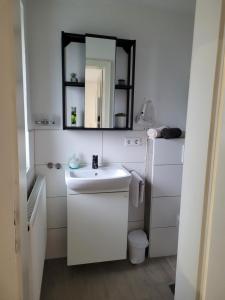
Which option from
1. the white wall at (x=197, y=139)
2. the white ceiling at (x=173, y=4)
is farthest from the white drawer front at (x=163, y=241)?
the white ceiling at (x=173, y=4)

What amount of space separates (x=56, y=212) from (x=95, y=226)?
494 millimetres

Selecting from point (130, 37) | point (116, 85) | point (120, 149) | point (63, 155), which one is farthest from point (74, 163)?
point (130, 37)

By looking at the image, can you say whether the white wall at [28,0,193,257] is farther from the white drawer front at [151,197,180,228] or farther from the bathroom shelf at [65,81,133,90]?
the white drawer front at [151,197,180,228]

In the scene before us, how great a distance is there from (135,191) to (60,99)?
1.15 m

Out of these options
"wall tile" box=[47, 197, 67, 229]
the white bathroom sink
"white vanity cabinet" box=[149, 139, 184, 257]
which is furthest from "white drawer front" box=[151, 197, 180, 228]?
"wall tile" box=[47, 197, 67, 229]

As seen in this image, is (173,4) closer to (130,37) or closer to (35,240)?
(130,37)

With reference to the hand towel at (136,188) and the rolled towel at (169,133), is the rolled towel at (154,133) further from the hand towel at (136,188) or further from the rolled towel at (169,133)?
the hand towel at (136,188)

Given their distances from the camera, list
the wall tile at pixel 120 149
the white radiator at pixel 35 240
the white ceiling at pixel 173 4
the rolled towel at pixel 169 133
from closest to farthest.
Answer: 1. the white radiator at pixel 35 240
2. the white ceiling at pixel 173 4
3. the rolled towel at pixel 169 133
4. the wall tile at pixel 120 149

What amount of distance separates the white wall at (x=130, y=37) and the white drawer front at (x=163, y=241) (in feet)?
3.80

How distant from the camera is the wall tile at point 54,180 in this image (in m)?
2.12

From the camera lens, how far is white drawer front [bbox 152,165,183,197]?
7.23 ft

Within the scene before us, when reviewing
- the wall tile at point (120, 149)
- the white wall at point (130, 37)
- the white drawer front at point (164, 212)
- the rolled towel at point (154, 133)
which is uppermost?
the white wall at point (130, 37)

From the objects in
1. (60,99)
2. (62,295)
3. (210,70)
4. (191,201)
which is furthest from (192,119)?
(62,295)

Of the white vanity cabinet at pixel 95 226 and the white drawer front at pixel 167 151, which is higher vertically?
the white drawer front at pixel 167 151
